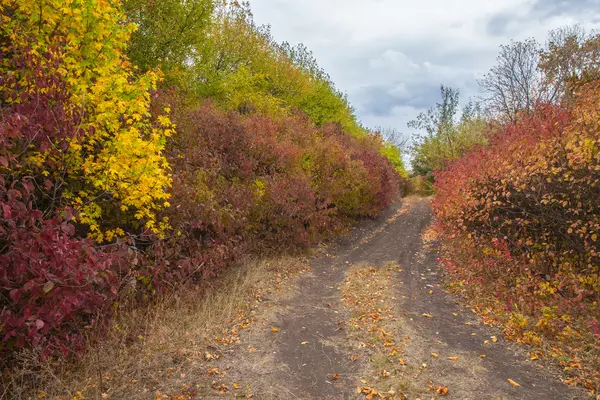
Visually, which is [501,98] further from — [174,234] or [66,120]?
[66,120]

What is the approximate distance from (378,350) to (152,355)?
145 inches

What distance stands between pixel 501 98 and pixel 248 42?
1582cm

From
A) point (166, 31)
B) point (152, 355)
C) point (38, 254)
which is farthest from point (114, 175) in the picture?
point (166, 31)

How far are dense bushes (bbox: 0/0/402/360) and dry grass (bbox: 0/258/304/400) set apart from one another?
1.09 ft

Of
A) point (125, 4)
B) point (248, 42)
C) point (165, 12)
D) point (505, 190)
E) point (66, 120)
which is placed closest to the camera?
point (66, 120)

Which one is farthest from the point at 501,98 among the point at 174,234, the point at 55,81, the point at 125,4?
the point at 55,81

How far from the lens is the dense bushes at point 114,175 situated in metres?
4.45

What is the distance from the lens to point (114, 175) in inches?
237

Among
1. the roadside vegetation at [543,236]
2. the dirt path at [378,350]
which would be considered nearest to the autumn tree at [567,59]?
the roadside vegetation at [543,236]

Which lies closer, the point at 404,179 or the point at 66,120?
the point at 66,120

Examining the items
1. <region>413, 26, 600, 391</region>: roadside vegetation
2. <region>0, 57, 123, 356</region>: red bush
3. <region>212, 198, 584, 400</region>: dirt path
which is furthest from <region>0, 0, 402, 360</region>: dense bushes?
<region>413, 26, 600, 391</region>: roadside vegetation

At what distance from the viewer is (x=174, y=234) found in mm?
8016

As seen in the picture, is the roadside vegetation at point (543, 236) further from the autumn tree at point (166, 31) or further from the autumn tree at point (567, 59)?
the autumn tree at point (166, 31)

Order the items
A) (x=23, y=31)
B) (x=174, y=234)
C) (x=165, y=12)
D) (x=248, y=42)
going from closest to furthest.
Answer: (x=23, y=31) → (x=174, y=234) → (x=165, y=12) → (x=248, y=42)
